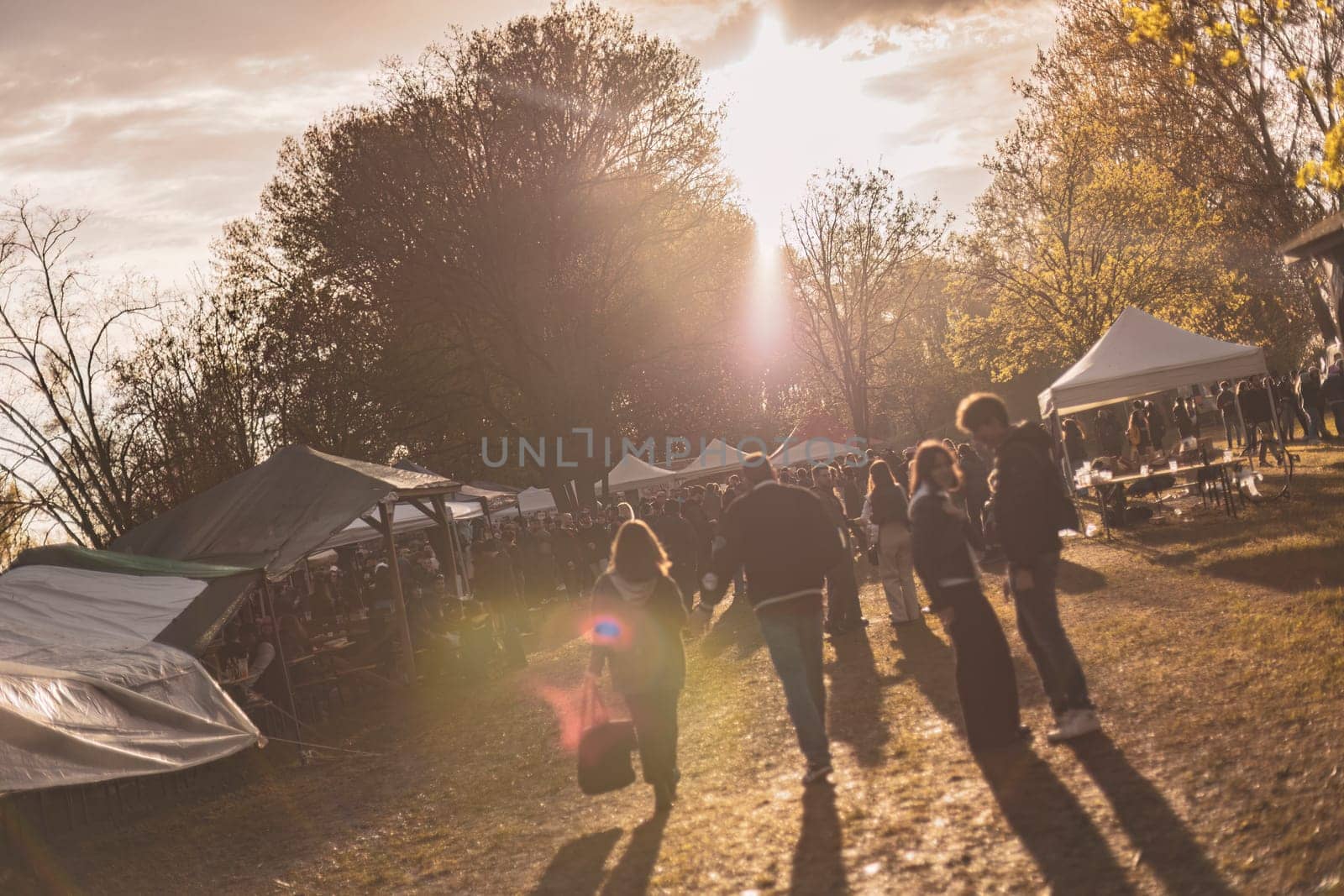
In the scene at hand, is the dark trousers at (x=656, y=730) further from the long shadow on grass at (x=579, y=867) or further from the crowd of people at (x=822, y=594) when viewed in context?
the long shadow on grass at (x=579, y=867)

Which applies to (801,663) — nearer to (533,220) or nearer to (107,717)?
(107,717)

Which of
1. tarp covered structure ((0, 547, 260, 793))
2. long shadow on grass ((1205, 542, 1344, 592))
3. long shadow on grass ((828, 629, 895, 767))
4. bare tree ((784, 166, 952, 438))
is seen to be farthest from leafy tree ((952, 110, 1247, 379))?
tarp covered structure ((0, 547, 260, 793))

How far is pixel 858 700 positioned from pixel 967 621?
280 cm

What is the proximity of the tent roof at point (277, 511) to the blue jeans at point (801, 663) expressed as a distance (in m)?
9.52

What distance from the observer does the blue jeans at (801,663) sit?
7.26 m

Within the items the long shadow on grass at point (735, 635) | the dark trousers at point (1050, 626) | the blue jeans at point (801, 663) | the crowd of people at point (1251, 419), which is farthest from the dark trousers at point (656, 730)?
the crowd of people at point (1251, 419)

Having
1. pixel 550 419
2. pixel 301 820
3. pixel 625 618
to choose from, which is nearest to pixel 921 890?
pixel 625 618

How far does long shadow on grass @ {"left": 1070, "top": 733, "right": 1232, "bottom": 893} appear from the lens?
4.74 meters

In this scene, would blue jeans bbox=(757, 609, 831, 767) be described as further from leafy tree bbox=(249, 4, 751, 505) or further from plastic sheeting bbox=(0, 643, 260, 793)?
leafy tree bbox=(249, 4, 751, 505)

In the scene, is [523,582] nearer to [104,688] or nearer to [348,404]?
[348,404]

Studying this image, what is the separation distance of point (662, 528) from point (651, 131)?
49.1ft

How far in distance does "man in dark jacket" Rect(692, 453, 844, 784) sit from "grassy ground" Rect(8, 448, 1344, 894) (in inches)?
18.1

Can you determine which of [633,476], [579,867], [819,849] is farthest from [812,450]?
[819,849]

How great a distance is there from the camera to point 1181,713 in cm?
732
